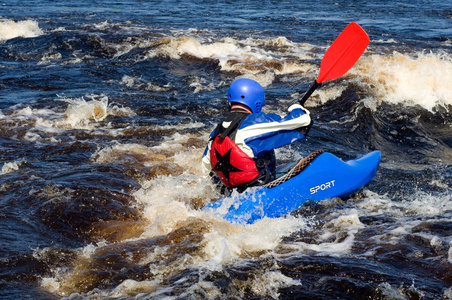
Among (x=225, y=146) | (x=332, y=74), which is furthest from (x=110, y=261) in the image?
(x=332, y=74)

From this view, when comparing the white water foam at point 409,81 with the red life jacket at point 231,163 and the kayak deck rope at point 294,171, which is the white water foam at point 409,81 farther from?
the red life jacket at point 231,163

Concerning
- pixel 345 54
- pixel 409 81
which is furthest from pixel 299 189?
pixel 409 81

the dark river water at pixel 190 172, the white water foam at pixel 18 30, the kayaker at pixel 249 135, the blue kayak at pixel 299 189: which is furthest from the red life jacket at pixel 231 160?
the white water foam at pixel 18 30

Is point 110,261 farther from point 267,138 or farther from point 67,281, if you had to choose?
point 267,138

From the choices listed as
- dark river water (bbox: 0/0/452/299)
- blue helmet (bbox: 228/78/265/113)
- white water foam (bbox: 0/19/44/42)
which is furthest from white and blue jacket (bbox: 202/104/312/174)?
white water foam (bbox: 0/19/44/42)

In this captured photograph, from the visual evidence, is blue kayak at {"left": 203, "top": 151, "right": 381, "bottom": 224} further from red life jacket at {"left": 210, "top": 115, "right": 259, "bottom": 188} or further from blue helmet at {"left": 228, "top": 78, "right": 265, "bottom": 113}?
blue helmet at {"left": 228, "top": 78, "right": 265, "bottom": 113}

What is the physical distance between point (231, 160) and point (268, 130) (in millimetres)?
459

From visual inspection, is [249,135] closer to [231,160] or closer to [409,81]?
[231,160]

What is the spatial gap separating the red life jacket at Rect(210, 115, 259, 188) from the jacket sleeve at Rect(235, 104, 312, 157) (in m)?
0.08

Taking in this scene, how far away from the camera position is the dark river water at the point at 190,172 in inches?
140

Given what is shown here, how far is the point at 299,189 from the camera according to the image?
4875mm

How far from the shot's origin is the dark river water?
11.7 feet

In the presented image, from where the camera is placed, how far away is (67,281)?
360 cm

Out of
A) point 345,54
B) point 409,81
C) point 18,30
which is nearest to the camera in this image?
point 345,54
